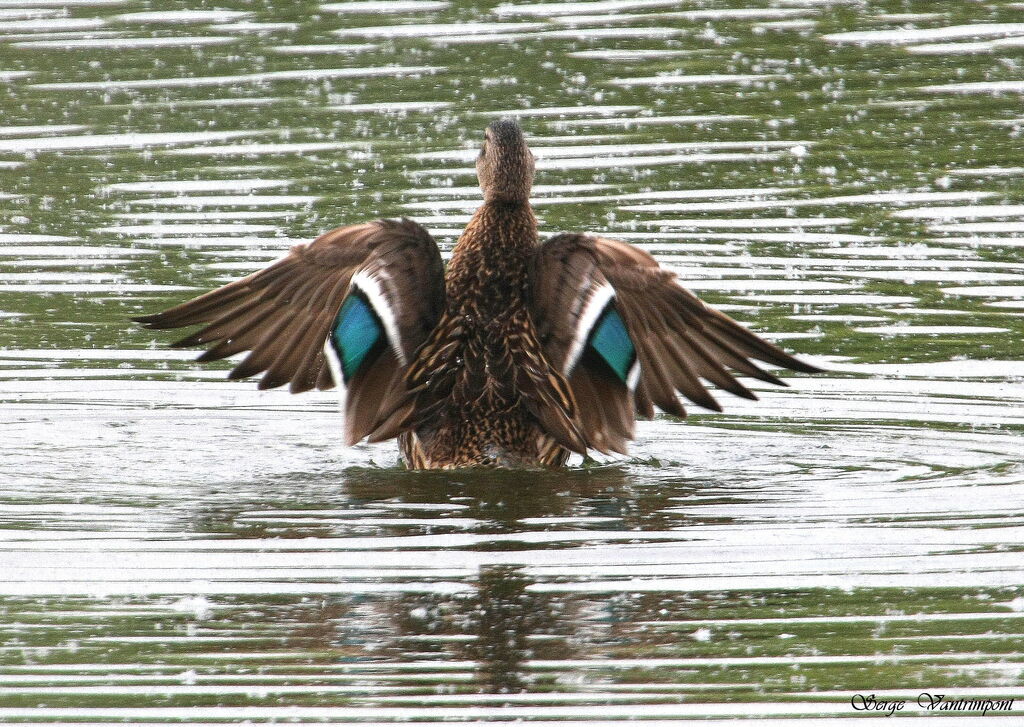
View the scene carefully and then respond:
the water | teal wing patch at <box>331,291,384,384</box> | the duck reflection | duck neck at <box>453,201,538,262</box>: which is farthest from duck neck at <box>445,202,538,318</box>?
the duck reflection

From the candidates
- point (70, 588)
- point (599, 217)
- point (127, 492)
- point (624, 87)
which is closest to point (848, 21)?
point (624, 87)

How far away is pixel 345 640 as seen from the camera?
6.21 metres

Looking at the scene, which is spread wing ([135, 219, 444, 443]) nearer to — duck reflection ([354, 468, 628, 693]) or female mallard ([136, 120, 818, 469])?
female mallard ([136, 120, 818, 469])

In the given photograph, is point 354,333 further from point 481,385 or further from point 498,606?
point 498,606

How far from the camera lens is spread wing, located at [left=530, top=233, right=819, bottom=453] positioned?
27.7 ft

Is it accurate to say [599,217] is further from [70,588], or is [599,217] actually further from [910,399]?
[70,588]

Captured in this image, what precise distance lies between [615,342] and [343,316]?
3.86 feet

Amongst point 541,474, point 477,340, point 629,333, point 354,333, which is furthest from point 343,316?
point 629,333

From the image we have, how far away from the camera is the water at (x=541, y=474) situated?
6020 mm

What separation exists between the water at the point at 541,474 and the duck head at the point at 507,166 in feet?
4.26

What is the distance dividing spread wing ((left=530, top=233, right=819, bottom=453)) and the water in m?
0.30

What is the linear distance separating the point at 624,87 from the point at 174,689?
11275 millimetres
